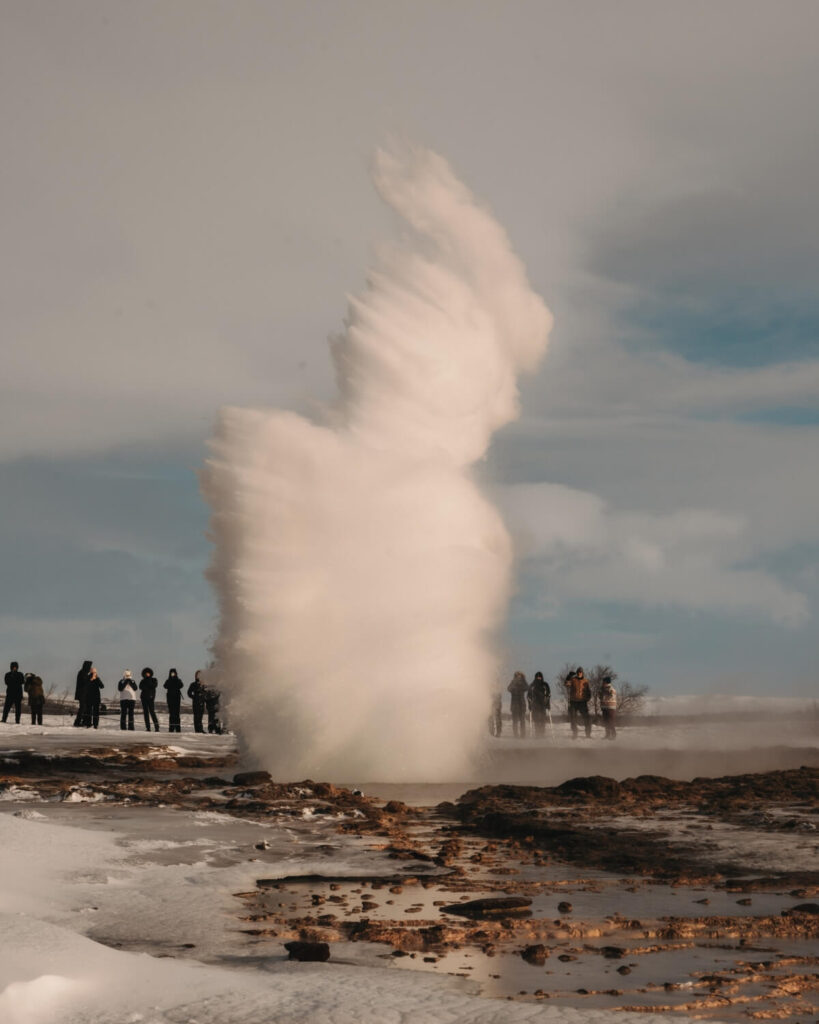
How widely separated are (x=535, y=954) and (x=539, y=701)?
94.1 ft

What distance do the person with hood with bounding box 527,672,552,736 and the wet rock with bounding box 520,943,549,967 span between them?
2820 centimetres

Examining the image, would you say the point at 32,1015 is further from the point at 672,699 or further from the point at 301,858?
the point at 672,699

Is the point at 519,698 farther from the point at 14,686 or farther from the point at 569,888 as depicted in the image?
the point at 569,888

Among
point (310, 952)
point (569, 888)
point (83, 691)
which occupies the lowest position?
point (569, 888)

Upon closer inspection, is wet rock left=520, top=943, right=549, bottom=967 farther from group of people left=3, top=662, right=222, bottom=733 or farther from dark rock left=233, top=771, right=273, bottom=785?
group of people left=3, top=662, right=222, bottom=733

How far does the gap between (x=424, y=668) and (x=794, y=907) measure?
1388cm

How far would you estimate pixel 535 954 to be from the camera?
25.3ft

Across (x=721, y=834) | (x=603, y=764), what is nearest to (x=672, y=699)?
(x=603, y=764)

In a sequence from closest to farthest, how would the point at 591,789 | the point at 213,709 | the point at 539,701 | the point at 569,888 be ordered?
the point at 569,888
the point at 591,789
the point at 539,701
the point at 213,709

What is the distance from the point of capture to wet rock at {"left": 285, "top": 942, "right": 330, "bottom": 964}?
735 cm

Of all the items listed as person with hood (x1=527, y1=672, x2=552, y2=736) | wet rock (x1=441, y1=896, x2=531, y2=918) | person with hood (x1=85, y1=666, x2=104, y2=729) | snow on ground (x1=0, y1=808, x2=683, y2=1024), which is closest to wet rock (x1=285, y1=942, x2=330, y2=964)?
snow on ground (x1=0, y1=808, x2=683, y2=1024)

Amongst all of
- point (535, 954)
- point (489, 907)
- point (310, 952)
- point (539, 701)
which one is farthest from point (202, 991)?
point (539, 701)

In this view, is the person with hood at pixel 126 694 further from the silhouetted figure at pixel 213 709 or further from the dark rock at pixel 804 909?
the dark rock at pixel 804 909

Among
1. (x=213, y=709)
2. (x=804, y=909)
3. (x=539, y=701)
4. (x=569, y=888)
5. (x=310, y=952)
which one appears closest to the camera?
(x=310, y=952)
